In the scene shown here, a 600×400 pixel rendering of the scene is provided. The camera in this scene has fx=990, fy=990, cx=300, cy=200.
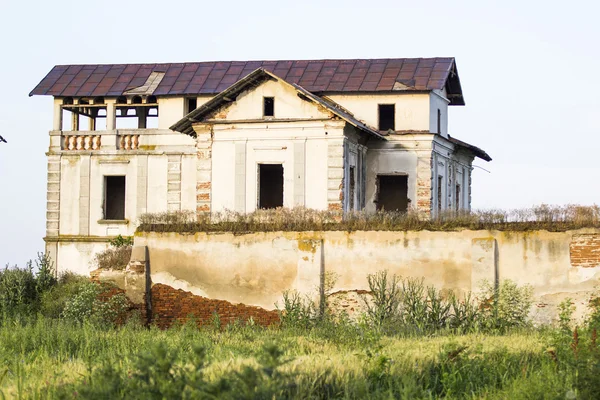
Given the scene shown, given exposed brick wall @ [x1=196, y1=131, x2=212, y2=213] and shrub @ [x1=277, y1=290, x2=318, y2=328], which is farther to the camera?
exposed brick wall @ [x1=196, y1=131, x2=212, y2=213]

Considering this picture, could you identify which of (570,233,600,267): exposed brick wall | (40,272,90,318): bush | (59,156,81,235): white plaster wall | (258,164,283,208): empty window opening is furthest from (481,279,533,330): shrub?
(59,156,81,235): white plaster wall

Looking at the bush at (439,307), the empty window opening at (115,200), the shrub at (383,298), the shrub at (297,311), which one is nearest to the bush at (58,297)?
the shrub at (297,311)

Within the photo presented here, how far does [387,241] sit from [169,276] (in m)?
4.61

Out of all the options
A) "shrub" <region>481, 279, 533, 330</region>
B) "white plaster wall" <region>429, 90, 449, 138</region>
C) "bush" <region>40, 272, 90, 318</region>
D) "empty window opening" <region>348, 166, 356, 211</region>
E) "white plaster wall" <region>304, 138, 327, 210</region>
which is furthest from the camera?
"white plaster wall" <region>429, 90, 449, 138</region>

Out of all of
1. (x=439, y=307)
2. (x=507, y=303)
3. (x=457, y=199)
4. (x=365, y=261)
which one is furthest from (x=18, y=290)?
(x=457, y=199)

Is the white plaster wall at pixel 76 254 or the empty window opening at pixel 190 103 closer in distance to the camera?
the white plaster wall at pixel 76 254

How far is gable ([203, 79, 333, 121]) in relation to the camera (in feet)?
88.9

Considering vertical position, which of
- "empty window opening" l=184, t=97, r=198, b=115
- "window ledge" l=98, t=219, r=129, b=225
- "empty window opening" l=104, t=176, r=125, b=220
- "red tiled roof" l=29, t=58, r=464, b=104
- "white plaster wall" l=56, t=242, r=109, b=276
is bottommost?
"white plaster wall" l=56, t=242, r=109, b=276

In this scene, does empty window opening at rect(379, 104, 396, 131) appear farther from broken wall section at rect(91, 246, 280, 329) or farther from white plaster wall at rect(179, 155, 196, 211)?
broken wall section at rect(91, 246, 280, 329)

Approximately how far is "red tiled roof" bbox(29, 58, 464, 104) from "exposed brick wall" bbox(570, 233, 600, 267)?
1292 centimetres

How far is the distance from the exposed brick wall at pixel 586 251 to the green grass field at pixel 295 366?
2759 mm

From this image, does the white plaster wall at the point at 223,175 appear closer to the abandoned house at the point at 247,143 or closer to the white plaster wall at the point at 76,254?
the abandoned house at the point at 247,143

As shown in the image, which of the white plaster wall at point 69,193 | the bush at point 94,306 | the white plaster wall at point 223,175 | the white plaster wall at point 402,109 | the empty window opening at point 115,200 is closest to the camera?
Result: the bush at point 94,306

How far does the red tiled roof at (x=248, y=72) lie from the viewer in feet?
102
